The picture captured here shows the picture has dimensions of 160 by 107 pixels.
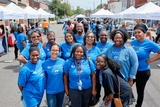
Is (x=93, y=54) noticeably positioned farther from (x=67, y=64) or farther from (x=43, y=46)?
(x=43, y=46)

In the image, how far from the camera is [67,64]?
9.21ft

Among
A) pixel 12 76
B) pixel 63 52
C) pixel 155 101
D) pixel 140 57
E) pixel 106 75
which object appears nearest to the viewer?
pixel 106 75

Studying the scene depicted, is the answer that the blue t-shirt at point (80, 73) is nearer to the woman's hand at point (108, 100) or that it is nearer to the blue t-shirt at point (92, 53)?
the woman's hand at point (108, 100)

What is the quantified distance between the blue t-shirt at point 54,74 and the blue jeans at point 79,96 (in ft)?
0.79

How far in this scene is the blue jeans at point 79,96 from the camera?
2.82 meters

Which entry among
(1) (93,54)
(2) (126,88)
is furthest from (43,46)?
(2) (126,88)

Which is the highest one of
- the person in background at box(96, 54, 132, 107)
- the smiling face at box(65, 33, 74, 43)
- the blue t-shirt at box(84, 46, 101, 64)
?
the smiling face at box(65, 33, 74, 43)

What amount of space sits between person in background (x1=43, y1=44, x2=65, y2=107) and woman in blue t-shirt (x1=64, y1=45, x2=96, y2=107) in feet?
0.32

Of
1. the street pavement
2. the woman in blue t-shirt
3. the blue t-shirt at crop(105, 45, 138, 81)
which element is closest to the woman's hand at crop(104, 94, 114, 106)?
the woman in blue t-shirt

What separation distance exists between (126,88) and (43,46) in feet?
6.89

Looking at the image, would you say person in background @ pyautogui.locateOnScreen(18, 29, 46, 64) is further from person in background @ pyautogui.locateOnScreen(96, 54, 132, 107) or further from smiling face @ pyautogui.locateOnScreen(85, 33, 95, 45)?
person in background @ pyautogui.locateOnScreen(96, 54, 132, 107)

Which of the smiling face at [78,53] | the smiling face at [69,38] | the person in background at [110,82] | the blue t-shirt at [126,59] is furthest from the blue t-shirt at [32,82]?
the blue t-shirt at [126,59]

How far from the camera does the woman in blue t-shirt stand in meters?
2.75

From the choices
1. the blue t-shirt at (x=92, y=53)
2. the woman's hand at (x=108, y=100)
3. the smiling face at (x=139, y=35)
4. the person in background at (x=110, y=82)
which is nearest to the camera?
the person in background at (x=110, y=82)
